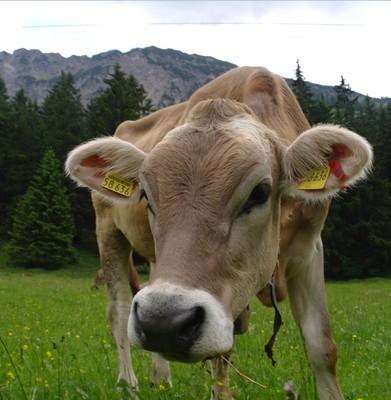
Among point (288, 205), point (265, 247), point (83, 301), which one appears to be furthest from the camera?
point (83, 301)

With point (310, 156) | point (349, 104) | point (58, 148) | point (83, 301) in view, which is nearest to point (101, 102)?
point (58, 148)

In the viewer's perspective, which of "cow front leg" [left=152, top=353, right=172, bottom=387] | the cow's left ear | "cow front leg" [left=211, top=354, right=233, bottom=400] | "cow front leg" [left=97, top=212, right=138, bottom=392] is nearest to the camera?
the cow's left ear

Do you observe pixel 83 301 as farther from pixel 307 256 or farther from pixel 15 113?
pixel 15 113

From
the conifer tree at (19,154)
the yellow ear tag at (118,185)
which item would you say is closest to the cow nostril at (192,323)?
the yellow ear tag at (118,185)

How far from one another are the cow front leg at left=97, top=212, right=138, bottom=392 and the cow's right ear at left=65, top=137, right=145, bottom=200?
7.32ft

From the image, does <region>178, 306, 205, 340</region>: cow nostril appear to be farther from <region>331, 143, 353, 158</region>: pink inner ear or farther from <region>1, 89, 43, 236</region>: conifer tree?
<region>1, 89, 43, 236</region>: conifer tree

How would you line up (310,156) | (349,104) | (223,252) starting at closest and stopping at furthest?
1. (223,252)
2. (310,156)
3. (349,104)

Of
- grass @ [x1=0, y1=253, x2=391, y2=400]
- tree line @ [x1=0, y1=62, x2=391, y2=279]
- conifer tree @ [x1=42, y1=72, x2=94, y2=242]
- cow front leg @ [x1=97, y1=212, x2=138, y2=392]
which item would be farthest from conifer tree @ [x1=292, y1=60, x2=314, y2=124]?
cow front leg @ [x1=97, y1=212, x2=138, y2=392]

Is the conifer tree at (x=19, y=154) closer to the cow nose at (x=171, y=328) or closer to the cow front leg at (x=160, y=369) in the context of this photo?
the cow front leg at (x=160, y=369)

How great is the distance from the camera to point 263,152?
11.6ft

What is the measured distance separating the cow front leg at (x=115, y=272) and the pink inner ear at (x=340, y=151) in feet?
10.8

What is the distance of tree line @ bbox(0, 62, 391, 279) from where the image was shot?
42438 mm

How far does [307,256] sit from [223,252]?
1957mm

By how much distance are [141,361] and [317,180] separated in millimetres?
3817
